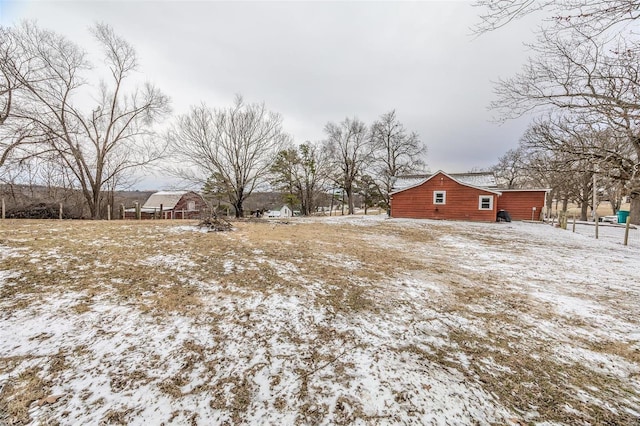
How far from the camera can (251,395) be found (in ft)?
6.53

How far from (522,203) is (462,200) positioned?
5923mm

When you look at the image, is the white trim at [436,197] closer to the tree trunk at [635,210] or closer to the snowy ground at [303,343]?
the tree trunk at [635,210]

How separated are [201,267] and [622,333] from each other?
6.46m

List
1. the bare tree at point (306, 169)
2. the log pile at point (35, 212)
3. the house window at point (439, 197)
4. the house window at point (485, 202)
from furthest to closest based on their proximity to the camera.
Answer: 1. the bare tree at point (306, 169)
2. the house window at point (439, 197)
3. the house window at point (485, 202)
4. the log pile at point (35, 212)

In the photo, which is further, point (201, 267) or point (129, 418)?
point (201, 267)

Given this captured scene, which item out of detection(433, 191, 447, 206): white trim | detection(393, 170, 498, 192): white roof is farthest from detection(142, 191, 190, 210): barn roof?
detection(433, 191, 447, 206): white trim

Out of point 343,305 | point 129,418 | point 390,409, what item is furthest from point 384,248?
point 129,418

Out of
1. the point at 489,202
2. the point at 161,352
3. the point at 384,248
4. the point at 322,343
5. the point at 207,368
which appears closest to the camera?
the point at 207,368

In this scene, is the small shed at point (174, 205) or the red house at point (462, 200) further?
the small shed at point (174, 205)

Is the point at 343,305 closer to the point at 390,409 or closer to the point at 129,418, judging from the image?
the point at 390,409

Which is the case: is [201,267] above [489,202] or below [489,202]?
below

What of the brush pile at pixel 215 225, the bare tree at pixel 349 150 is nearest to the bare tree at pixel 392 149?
the bare tree at pixel 349 150

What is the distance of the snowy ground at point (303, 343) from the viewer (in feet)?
6.19

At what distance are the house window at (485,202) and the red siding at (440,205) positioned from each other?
18 cm
